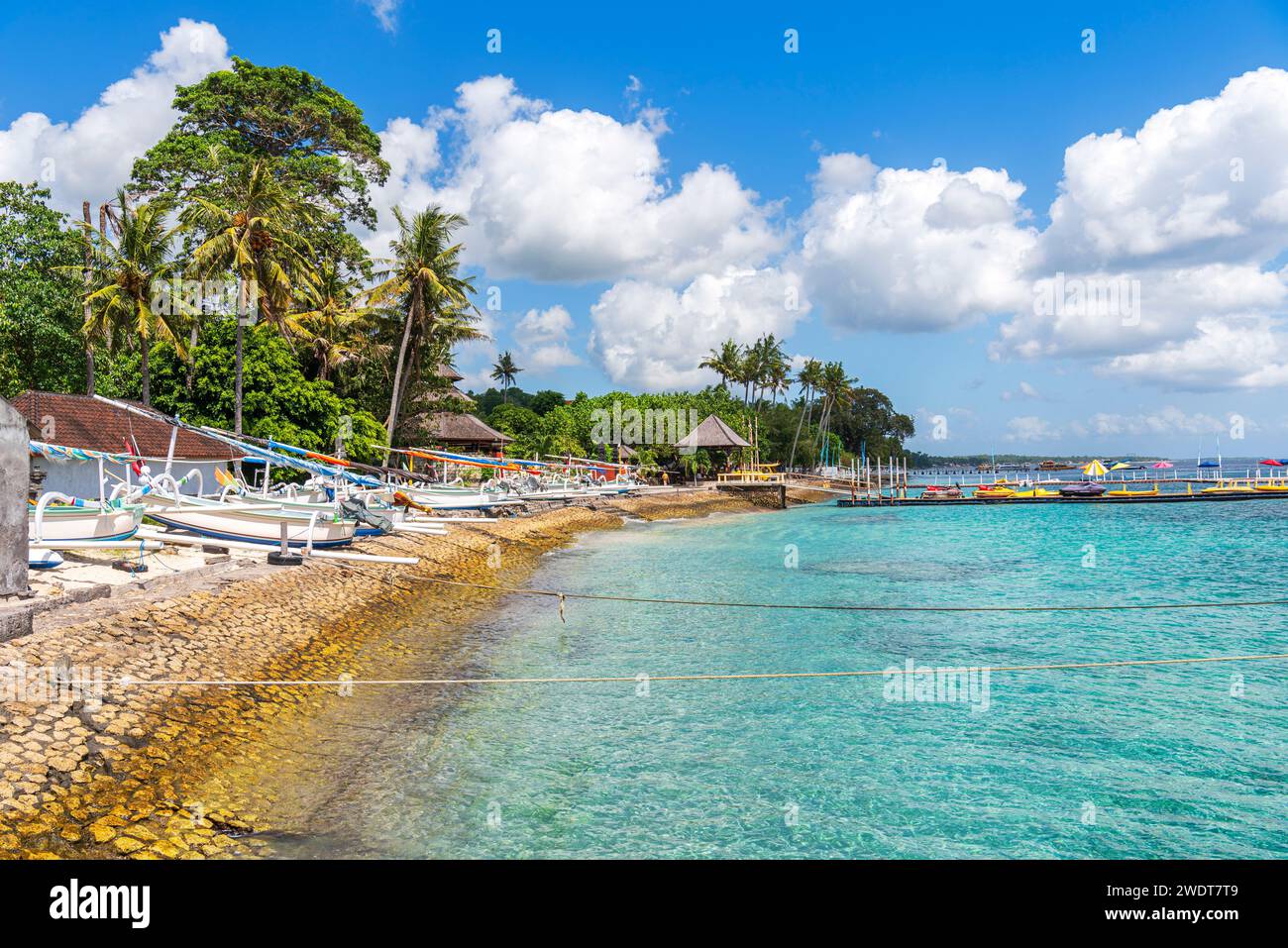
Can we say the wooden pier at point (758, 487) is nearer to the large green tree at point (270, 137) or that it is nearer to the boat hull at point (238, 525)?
the large green tree at point (270, 137)

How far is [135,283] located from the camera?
84.8ft

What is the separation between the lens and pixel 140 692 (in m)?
7.86

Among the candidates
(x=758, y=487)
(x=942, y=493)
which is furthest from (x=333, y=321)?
(x=942, y=493)

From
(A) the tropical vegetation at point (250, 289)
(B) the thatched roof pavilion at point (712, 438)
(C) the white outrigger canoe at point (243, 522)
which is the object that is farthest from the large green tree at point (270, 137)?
(B) the thatched roof pavilion at point (712, 438)

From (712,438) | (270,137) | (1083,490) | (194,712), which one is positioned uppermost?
(270,137)

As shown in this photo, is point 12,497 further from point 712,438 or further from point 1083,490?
point 1083,490

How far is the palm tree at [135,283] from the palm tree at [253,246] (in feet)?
3.98

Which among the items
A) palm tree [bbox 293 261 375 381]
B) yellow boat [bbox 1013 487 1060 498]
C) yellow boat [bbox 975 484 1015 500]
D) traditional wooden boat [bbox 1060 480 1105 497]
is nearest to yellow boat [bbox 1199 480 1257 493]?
traditional wooden boat [bbox 1060 480 1105 497]

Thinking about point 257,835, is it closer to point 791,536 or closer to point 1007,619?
point 1007,619

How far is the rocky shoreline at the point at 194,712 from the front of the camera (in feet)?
19.4

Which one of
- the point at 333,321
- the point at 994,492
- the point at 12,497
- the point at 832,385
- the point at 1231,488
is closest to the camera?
the point at 12,497

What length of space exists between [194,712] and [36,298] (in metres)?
25.9
